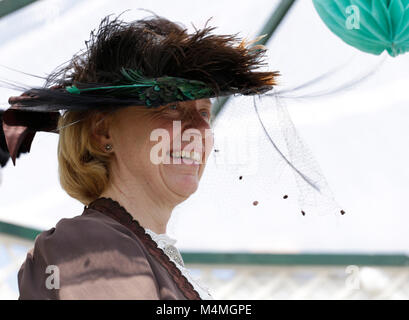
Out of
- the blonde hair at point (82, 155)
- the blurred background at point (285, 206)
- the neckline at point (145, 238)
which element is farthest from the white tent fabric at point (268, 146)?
the neckline at point (145, 238)

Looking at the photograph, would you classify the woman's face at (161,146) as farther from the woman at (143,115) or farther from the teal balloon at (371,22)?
the teal balloon at (371,22)

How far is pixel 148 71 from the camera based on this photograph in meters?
1.42

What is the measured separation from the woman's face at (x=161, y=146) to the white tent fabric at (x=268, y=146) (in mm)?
186

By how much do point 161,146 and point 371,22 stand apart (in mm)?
904

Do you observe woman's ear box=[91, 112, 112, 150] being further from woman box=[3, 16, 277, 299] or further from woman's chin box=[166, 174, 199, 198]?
woman's chin box=[166, 174, 199, 198]

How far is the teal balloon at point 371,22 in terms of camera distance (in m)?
2.04

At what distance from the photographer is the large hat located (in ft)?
4.55

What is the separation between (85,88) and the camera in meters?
1.38

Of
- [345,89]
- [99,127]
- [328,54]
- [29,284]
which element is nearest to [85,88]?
[99,127]

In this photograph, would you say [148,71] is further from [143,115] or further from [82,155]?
[82,155]

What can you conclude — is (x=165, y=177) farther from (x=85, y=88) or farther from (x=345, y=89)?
(x=345, y=89)
